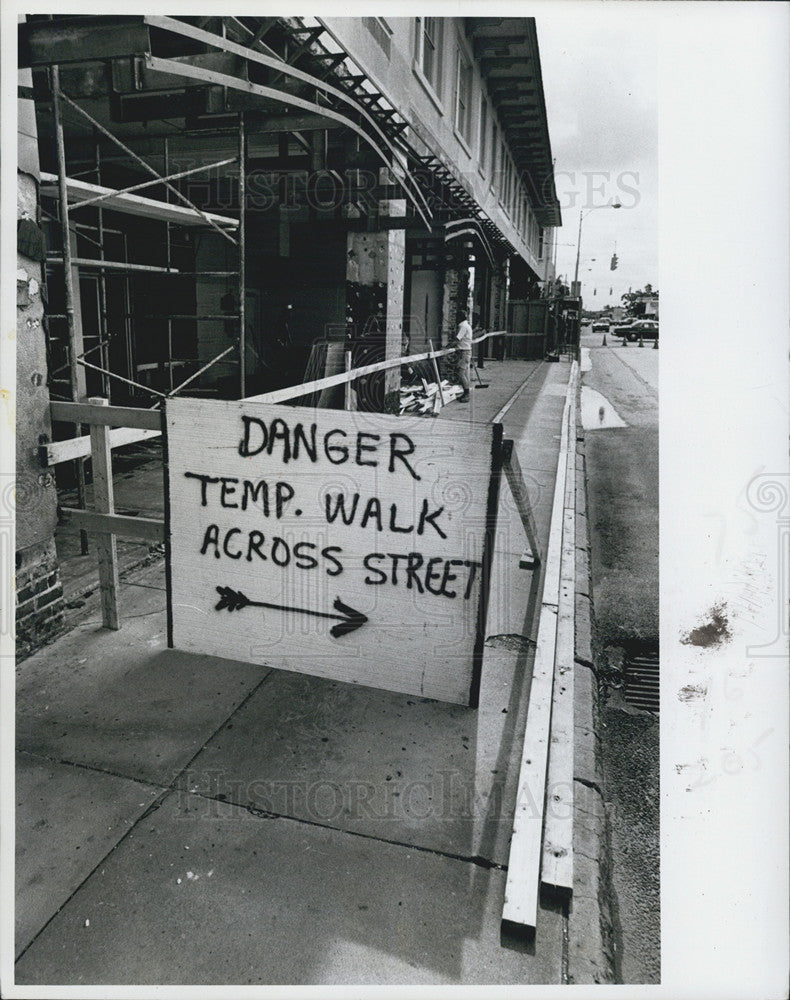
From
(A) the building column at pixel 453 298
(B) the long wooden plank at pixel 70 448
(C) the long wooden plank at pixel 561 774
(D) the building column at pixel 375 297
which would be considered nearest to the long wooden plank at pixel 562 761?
(C) the long wooden plank at pixel 561 774

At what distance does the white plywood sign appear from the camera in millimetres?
3164

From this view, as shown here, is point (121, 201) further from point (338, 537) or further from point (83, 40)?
point (338, 537)

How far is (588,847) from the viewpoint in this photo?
9.23 feet

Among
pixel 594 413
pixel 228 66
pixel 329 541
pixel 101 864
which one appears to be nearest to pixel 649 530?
pixel 329 541

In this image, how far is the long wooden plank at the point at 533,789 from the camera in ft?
7.88

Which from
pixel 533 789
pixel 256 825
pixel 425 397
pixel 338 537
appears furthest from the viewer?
pixel 425 397

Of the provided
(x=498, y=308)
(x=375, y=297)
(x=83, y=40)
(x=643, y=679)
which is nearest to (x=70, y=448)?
(x=83, y=40)

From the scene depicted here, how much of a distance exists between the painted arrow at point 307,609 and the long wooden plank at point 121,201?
10.3 ft

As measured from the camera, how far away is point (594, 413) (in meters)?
15.6

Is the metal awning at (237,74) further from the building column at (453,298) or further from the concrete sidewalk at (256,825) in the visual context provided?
the building column at (453,298)

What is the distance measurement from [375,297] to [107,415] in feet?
24.9

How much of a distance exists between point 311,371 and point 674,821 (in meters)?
8.96

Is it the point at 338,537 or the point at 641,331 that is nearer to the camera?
the point at 338,537

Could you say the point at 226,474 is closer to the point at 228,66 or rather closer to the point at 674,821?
the point at 674,821
